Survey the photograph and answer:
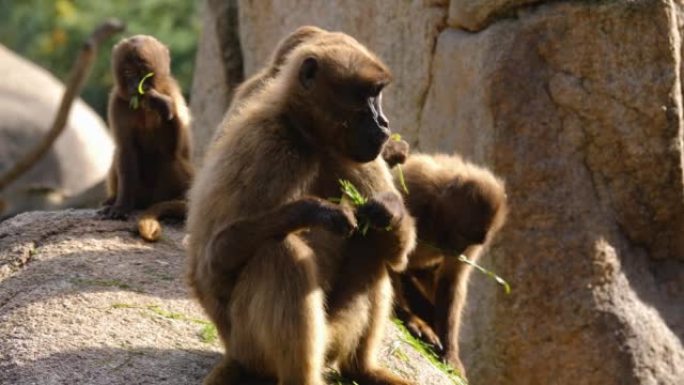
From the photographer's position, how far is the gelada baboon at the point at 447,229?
7.47 metres

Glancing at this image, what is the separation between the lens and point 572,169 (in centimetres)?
898

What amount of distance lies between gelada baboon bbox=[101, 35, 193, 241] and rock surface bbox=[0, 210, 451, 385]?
0.35 m

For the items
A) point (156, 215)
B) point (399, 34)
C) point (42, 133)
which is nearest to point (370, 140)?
point (156, 215)

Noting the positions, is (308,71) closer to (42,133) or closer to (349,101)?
(349,101)

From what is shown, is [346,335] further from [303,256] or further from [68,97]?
[68,97]

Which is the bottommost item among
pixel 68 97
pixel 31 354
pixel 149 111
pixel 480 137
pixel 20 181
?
pixel 20 181

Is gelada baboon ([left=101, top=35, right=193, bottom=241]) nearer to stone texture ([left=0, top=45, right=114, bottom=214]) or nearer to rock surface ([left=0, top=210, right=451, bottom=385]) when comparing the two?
rock surface ([left=0, top=210, right=451, bottom=385])

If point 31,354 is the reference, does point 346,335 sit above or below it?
above

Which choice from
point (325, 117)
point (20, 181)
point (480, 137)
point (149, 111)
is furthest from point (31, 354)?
point (20, 181)

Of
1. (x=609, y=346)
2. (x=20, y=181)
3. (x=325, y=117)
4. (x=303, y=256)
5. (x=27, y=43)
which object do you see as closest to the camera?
(x=303, y=256)

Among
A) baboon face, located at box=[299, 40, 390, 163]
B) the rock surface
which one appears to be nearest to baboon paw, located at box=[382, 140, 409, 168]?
the rock surface

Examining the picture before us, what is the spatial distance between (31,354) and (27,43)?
18.3m

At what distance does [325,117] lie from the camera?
587cm

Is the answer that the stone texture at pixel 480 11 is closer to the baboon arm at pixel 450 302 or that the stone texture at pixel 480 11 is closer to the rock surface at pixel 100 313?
the baboon arm at pixel 450 302
